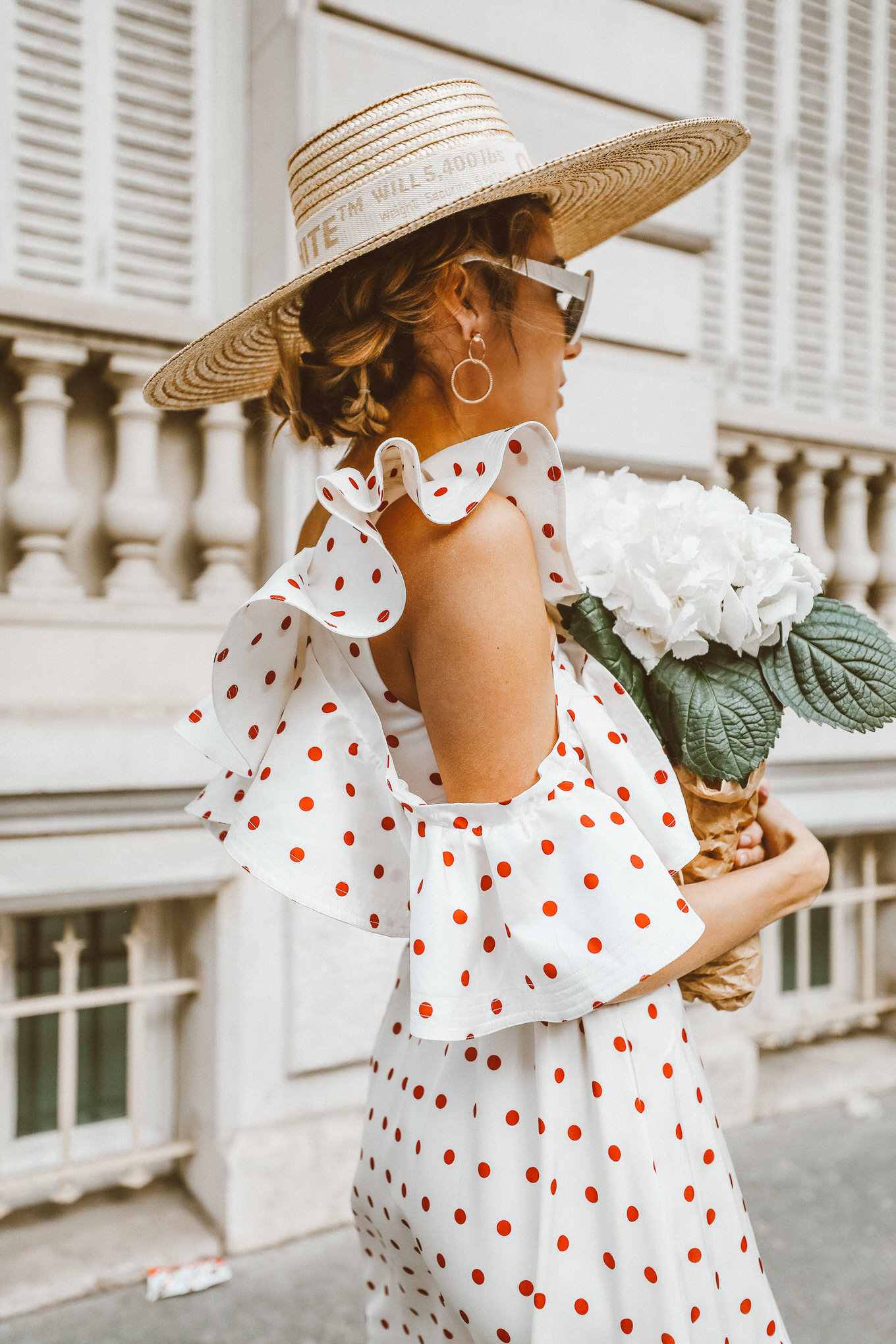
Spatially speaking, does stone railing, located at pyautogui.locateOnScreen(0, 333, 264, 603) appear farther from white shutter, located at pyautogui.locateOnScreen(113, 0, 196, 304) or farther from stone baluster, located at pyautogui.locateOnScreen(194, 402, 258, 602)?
white shutter, located at pyautogui.locateOnScreen(113, 0, 196, 304)

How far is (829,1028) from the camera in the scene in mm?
3910

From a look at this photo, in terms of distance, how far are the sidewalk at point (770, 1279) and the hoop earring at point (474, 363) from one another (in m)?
2.22

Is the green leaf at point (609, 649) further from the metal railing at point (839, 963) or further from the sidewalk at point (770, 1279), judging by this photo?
the metal railing at point (839, 963)

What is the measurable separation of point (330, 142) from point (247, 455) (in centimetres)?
175

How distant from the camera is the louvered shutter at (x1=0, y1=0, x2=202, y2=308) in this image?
2.65 meters

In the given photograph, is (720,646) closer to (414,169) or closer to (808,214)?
(414,169)

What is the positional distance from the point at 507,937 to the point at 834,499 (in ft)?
11.5

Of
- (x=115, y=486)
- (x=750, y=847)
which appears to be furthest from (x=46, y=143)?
(x=750, y=847)

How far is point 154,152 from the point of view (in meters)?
2.81

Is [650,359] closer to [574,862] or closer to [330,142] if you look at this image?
[330,142]

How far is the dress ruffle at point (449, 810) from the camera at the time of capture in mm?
947

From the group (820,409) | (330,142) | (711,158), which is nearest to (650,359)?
(820,409)

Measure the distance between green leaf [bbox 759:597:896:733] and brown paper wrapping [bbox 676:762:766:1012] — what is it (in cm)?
11

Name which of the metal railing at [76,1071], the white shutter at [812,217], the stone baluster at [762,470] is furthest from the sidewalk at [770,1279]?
the white shutter at [812,217]
